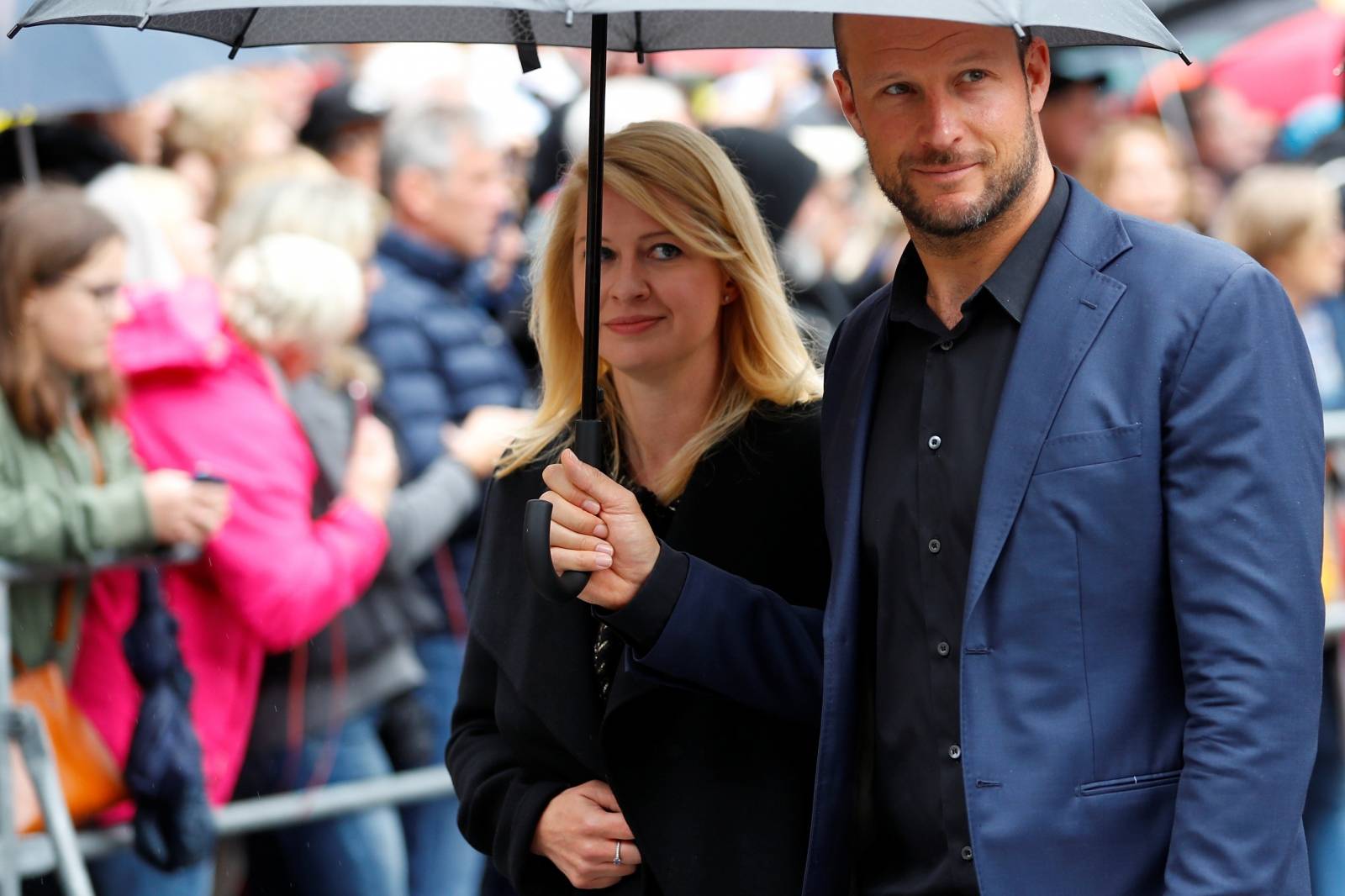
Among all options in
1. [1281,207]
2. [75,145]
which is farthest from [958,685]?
[1281,207]

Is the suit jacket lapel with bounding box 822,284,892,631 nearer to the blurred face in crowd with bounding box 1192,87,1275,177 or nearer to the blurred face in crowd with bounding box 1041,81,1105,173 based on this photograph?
the blurred face in crowd with bounding box 1041,81,1105,173

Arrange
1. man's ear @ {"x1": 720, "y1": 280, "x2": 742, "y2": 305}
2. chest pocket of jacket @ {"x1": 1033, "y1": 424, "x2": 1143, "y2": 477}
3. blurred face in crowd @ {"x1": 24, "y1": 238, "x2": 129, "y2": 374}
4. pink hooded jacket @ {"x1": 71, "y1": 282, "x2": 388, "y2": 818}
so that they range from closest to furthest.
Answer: chest pocket of jacket @ {"x1": 1033, "y1": 424, "x2": 1143, "y2": 477}
man's ear @ {"x1": 720, "y1": 280, "x2": 742, "y2": 305}
blurred face in crowd @ {"x1": 24, "y1": 238, "x2": 129, "y2": 374}
pink hooded jacket @ {"x1": 71, "y1": 282, "x2": 388, "y2": 818}

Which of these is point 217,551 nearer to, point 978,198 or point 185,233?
point 185,233

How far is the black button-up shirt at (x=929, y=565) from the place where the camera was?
2.44m

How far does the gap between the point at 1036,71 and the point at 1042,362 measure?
1.47 feet

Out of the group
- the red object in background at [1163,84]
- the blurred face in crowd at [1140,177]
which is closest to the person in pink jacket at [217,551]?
the blurred face in crowd at [1140,177]

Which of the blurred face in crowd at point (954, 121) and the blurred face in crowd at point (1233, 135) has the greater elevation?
the blurred face in crowd at point (954, 121)

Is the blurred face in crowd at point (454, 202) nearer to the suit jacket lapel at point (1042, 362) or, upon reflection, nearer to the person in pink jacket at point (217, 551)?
the person in pink jacket at point (217, 551)

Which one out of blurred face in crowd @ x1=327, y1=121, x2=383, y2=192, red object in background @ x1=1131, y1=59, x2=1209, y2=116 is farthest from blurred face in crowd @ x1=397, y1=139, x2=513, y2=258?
red object in background @ x1=1131, y1=59, x2=1209, y2=116

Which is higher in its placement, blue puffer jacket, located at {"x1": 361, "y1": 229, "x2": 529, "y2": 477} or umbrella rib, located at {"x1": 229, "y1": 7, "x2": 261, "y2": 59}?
umbrella rib, located at {"x1": 229, "y1": 7, "x2": 261, "y2": 59}

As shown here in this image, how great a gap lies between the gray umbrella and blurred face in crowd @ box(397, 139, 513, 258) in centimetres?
223

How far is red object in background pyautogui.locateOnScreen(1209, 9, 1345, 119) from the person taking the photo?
9164 millimetres

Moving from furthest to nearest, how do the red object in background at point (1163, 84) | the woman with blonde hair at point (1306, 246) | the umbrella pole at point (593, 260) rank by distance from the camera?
the red object in background at point (1163, 84) → the woman with blonde hair at point (1306, 246) → the umbrella pole at point (593, 260)

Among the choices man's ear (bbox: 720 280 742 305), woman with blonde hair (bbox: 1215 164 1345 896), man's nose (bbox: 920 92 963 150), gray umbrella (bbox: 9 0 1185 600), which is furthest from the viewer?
woman with blonde hair (bbox: 1215 164 1345 896)
